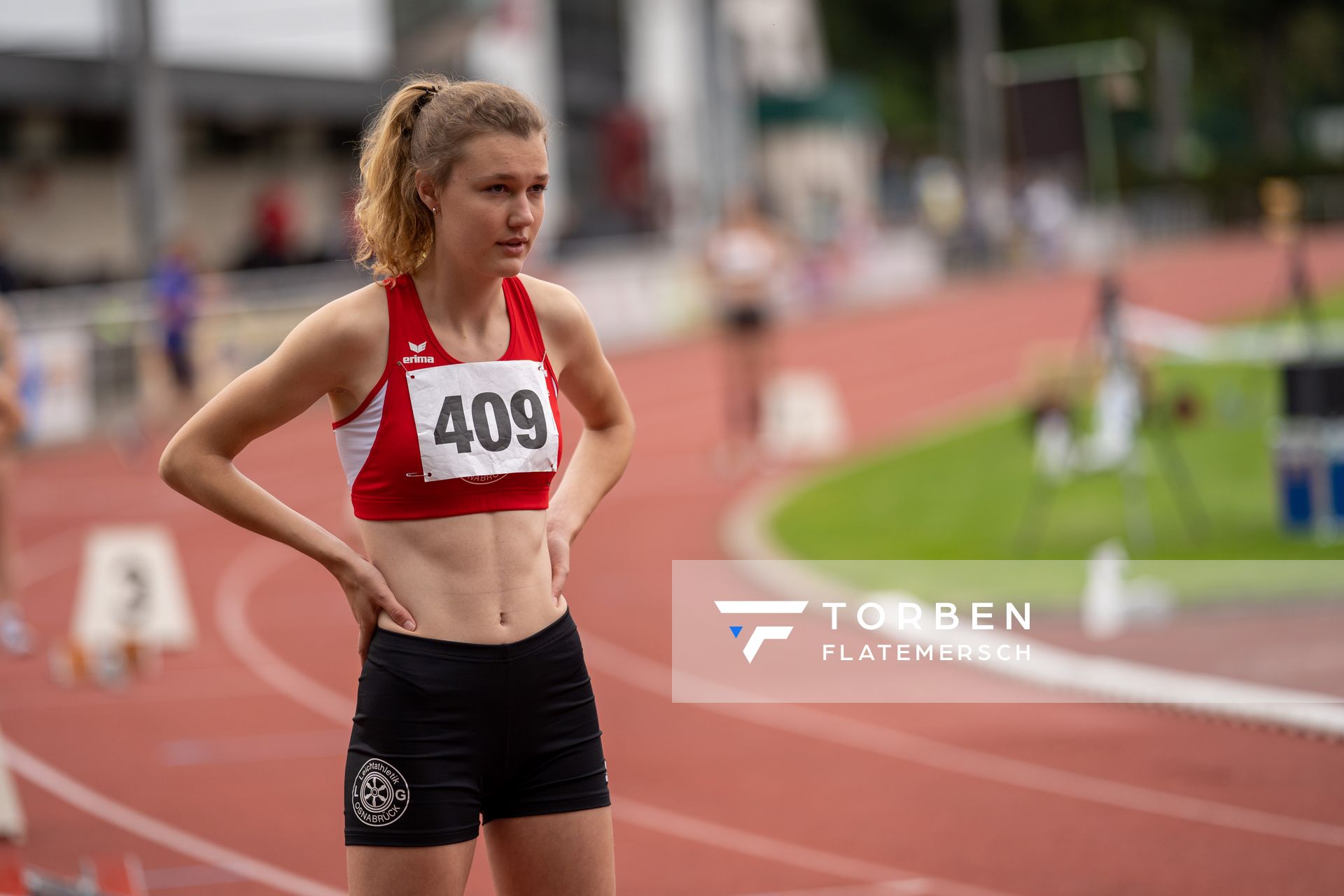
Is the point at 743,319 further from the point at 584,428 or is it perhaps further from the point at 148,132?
the point at 584,428

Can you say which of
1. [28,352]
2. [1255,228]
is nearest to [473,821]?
[28,352]

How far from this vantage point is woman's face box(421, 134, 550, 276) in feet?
9.06

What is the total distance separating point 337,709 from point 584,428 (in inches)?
208

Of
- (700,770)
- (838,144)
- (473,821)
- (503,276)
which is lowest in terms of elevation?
(700,770)

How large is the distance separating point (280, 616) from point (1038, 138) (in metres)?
5.84

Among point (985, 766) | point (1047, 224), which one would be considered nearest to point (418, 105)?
point (985, 766)

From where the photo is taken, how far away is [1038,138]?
11062 millimetres

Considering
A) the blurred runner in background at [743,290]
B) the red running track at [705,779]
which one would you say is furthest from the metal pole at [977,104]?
the red running track at [705,779]

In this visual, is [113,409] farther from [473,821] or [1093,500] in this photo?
[473,821]

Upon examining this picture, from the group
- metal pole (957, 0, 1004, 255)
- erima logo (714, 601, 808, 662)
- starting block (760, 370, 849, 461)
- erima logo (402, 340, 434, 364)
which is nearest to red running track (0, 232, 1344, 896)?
erima logo (714, 601, 808, 662)

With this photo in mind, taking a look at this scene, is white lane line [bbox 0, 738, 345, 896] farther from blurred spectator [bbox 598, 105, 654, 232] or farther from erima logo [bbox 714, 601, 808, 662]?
blurred spectator [bbox 598, 105, 654, 232]

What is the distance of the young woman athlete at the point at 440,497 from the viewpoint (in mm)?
2789

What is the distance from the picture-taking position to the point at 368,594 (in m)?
2.82

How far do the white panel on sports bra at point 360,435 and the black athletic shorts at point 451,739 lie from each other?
11.3 inches
